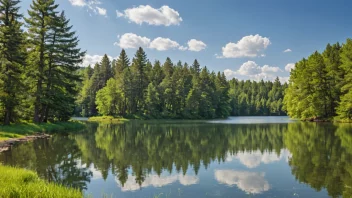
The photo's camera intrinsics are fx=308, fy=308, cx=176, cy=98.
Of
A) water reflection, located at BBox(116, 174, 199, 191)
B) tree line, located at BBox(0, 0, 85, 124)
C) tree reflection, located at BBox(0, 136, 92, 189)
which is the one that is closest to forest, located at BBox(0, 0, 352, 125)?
tree line, located at BBox(0, 0, 85, 124)

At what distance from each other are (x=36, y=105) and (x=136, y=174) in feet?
98.3

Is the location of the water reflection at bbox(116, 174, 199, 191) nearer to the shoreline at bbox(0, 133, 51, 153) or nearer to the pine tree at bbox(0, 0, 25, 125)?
the shoreline at bbox(0, 133, 51, 153)

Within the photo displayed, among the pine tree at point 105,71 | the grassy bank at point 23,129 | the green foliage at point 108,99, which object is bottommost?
the grassy bank at point 23,129

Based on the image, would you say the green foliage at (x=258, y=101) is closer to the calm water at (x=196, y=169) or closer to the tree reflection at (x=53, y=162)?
the calm water at (x=196, y=169)

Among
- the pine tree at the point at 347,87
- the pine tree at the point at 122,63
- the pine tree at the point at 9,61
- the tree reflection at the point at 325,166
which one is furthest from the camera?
the pine tree at the point at 122,63

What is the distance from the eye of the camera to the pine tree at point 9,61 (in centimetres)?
3300

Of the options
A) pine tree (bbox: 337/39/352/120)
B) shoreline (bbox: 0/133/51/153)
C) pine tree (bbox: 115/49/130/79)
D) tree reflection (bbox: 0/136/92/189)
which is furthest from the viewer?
pine tree (bbox: 115/49/130/79)

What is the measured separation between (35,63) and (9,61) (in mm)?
8566

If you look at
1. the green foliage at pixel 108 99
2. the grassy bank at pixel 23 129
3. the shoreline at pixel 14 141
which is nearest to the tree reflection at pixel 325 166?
the shoreline at pixel 14 141

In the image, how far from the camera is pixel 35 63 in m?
41.9

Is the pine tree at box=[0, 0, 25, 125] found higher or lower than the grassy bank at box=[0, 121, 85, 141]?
higher

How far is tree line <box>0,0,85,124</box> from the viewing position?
112 feet

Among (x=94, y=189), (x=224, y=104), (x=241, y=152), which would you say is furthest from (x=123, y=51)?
(x=94, y=189)

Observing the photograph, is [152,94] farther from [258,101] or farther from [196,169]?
[258,101]
